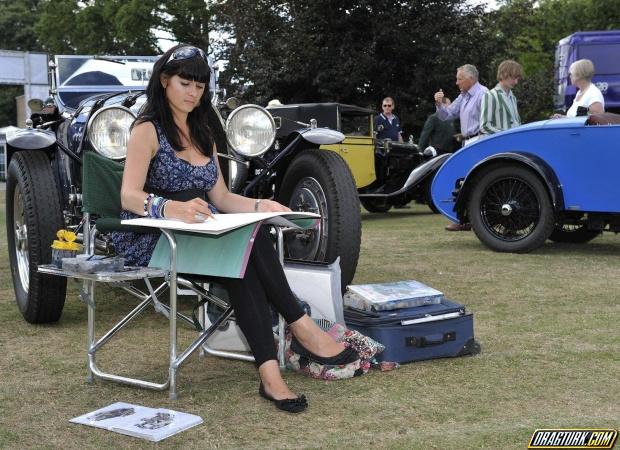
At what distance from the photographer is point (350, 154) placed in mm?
10625

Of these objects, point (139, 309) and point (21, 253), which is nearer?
point (139, 309)

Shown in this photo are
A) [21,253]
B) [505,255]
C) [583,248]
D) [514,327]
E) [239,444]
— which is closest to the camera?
[239,444]

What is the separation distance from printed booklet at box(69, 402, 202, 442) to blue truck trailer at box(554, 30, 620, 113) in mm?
13634

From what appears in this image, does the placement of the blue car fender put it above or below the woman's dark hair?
below

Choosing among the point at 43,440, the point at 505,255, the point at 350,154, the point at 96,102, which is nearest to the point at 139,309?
the point at 43,440

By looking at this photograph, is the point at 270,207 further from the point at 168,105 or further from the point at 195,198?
the point at 168,105

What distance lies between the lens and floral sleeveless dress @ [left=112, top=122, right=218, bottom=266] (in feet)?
10.5

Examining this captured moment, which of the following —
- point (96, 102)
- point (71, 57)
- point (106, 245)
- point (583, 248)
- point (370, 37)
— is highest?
point (370, 37)

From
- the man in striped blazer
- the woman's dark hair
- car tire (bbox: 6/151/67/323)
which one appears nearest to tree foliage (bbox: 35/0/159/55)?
the man in striped blazer

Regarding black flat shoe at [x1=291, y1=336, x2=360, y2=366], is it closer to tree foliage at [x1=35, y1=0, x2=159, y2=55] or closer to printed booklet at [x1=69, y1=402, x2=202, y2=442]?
printed booklet at [x1=69, y1=402, x2=202, y2=442]

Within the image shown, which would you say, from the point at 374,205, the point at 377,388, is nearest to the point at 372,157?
the point at 374,205

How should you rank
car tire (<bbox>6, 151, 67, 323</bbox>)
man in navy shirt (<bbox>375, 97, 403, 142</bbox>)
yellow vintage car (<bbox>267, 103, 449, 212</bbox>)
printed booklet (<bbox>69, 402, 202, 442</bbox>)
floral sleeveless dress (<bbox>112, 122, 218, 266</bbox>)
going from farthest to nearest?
man in navy shirt (<bbox>375, 97, 403, 142</bbox>) → yellow vintage car (<bbox>267, 103, 449, 212</bbox>) → car tire (<bbox>6, 151, 67, 323</bbox>) → floral sleeveless dress (<bbox>112, 122, 218, 266</bbox>) → printed booklet (<bbox>69, 402, 202, 442</bbox>)

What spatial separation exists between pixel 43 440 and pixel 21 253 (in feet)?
7.83

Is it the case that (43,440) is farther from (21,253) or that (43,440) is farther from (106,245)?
(21,253)
